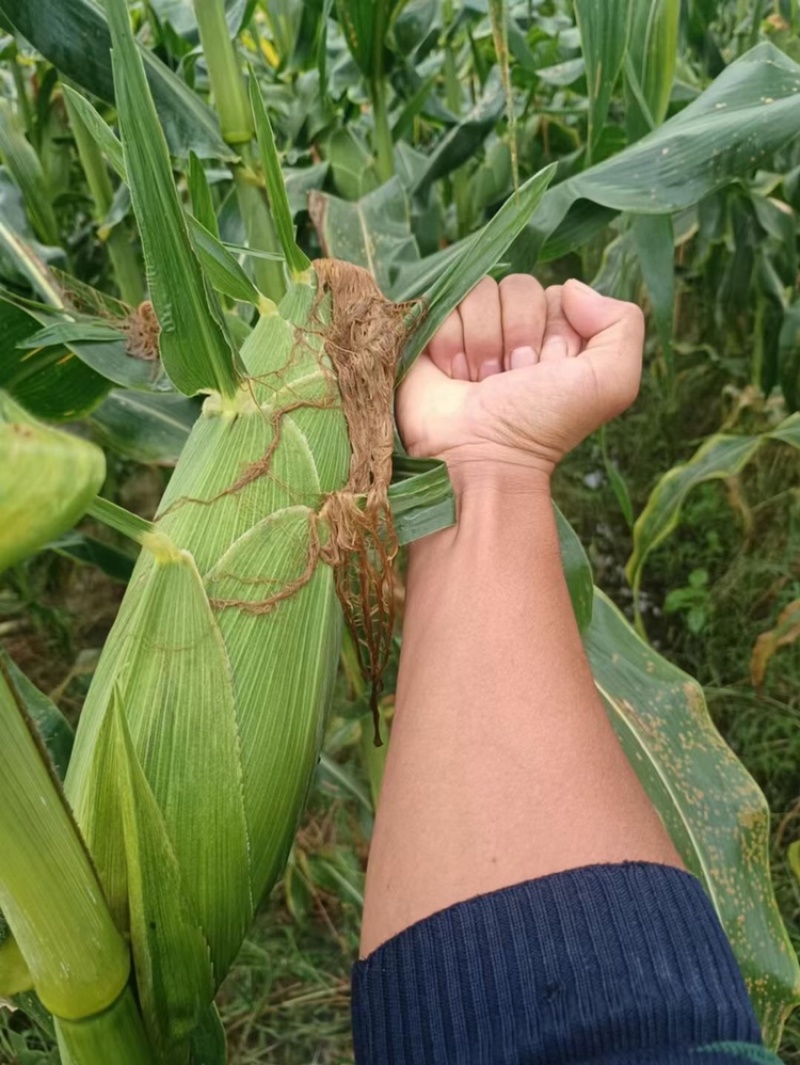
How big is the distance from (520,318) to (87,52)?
0.51 m

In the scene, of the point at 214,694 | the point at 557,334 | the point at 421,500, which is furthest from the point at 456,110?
the point at 214,694

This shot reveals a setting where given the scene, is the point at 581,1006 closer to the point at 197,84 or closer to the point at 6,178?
the point at 6,178

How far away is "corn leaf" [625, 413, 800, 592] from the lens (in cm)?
114

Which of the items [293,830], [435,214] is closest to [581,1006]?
[293,830]

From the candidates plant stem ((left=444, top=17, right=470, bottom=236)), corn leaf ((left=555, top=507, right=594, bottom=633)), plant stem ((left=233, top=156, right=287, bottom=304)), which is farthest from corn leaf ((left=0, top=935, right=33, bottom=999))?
plant stem ((left=444, top=17, right=470, bottom=236))

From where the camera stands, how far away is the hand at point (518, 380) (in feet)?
2.33

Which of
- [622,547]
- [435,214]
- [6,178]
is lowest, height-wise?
[622,547]

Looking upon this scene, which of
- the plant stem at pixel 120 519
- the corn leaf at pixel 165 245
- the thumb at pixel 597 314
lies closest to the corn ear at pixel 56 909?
the plant stem at pixel 120 519

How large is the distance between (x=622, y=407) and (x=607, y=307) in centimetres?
10

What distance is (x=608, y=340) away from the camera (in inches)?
29.1

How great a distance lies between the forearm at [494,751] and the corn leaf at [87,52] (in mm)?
532

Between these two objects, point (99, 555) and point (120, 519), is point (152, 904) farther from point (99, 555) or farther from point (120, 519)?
point (99, 555)

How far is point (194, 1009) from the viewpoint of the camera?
0.43 metres

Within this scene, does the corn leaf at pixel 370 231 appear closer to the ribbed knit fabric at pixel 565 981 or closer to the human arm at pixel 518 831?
the human arm at pixel 518 831
